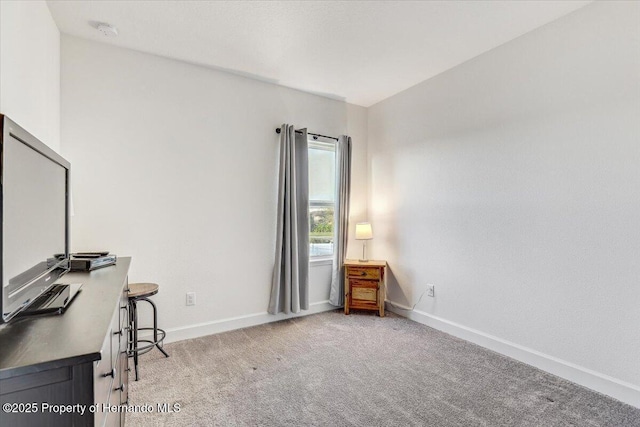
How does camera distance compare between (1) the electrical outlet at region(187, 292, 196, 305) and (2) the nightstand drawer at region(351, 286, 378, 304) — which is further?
(2) the nightstand drawer at region(351, 286, 378, 304)

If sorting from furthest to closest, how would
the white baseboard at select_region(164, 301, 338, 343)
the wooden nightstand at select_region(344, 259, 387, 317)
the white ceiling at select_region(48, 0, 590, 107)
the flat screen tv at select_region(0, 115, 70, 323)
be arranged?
1. the wooden nightstand at select_region(344, 259, 387, 317)
2. the white baseboard at select_region(164, 301, 338, 343)
3. the white ceiling at select_region(48, 0, 590, 107)
4. the flat screen tv at select_region(0, 115, 70, 323)

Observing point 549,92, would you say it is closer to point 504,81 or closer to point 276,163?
point 504,81

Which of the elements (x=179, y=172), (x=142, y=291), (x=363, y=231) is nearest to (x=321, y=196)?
(x=363, y=231)

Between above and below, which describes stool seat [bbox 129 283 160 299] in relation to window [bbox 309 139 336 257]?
below

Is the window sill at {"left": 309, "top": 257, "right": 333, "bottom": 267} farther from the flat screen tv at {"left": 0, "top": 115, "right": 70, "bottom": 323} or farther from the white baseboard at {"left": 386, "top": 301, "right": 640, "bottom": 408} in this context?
the flat screen tv at {"left": 0, "top": 115, "right": 70, "bottom": 323}

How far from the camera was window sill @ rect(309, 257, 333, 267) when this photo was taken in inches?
147

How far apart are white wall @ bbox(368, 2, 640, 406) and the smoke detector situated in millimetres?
2783

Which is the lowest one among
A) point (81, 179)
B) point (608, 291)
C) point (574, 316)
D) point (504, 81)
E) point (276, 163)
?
point (574, 316)

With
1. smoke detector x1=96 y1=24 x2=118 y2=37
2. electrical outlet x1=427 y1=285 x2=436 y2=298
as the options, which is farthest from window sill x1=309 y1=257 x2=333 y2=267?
smoke detector x1=96 y1=24 x2=118 y2=37

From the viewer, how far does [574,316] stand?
222cm

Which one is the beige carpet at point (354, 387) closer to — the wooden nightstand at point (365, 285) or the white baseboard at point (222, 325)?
the white baseboard at point (222, 325)

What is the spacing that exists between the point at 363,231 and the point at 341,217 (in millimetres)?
308

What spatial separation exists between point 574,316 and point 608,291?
28cm

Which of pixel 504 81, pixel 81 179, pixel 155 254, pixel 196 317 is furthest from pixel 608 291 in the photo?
pixel 81 179
